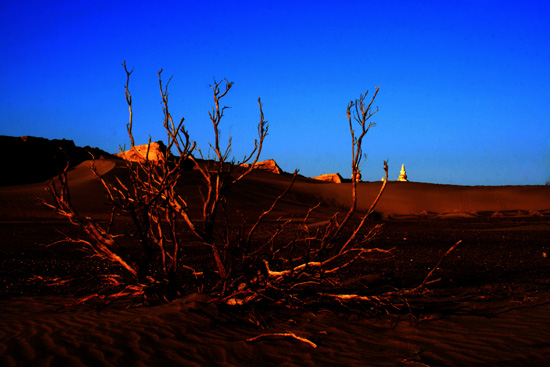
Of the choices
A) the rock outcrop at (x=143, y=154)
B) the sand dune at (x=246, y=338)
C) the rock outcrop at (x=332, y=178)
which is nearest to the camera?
the sand dune at (x=246, y=338)

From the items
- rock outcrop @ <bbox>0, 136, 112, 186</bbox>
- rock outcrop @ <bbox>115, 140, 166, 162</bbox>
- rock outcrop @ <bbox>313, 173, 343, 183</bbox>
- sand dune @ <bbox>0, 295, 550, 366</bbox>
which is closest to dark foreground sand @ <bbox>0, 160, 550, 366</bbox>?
sand dune @ <bbox>0, 295, 550, 366</bbox>

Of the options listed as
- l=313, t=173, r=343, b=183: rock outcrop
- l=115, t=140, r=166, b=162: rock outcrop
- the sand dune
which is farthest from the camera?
l=313, t=173, r=343, b=183: rock outcrop

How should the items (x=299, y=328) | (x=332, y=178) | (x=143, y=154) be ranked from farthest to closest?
1. (x=332, y=178)
2. (x=143, y=154)
3. (x=299, y=328)

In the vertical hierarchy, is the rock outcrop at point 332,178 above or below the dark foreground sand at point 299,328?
above

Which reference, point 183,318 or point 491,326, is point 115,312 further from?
point 491,326

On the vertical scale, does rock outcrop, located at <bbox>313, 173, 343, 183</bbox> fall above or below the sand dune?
above

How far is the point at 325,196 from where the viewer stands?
3728 cm

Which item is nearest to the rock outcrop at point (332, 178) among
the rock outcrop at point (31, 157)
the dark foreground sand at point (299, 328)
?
the rock outcrop at point (31, 157)

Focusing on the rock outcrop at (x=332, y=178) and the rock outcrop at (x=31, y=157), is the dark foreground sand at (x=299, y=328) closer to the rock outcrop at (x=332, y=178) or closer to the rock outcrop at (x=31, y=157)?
the rock outcrop at (x=31, y=157)

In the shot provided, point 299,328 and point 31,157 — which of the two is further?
point 31,157

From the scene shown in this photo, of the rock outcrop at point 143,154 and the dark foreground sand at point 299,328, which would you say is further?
the rock outcrop at point 143,154

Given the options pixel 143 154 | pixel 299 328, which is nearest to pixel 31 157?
pixel 143 154

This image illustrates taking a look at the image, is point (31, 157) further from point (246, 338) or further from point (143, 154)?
point (246, 338)

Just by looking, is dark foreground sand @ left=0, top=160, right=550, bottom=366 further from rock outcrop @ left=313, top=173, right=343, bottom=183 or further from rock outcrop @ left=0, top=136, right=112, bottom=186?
rock outcrop @ left=313, top=173, right=343, bottom=183
